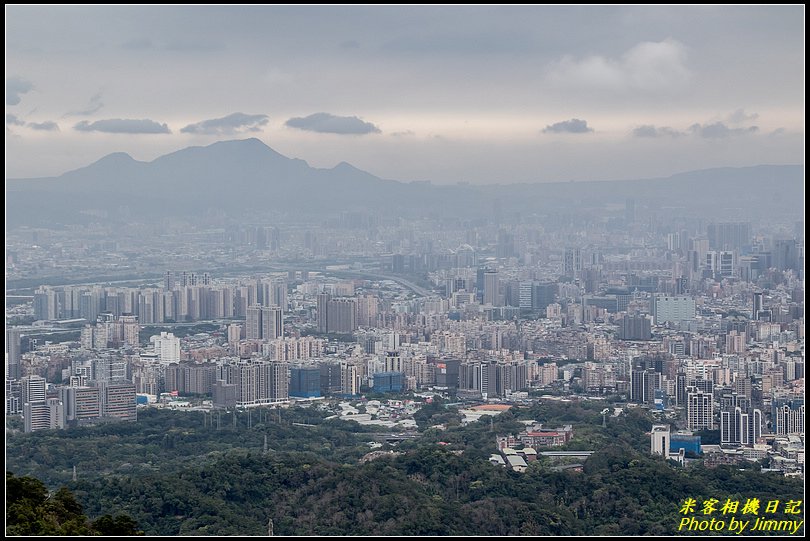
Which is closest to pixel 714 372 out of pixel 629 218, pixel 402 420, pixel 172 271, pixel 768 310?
pixel 768 310

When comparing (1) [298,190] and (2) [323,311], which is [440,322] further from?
(1) [298,190]

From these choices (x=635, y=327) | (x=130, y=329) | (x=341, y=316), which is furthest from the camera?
(x=341, y=316)

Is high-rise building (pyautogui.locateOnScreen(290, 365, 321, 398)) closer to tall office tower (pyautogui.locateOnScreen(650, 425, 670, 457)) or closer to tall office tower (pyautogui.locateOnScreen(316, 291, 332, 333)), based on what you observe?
tall office tower (pyautogui.locateOnScreen(316, 291, 332, 333))

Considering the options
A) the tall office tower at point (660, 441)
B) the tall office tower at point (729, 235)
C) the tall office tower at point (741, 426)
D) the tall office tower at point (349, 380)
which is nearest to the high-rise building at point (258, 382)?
the tall office tower at point (349, 380)

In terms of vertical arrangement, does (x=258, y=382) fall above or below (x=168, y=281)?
below

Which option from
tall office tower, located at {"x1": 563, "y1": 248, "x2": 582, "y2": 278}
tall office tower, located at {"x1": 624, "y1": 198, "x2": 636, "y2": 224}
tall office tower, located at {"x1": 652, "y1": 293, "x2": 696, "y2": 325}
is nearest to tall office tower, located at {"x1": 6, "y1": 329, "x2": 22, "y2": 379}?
tall office tower, located at {"x1": 563, "y1": 248, "x2": 582, "y2": 278}

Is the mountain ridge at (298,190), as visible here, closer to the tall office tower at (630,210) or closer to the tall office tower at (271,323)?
the tall office tower at (630,210)

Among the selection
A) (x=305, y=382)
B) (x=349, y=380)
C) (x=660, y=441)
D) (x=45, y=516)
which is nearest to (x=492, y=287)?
(x=349, y=380)
